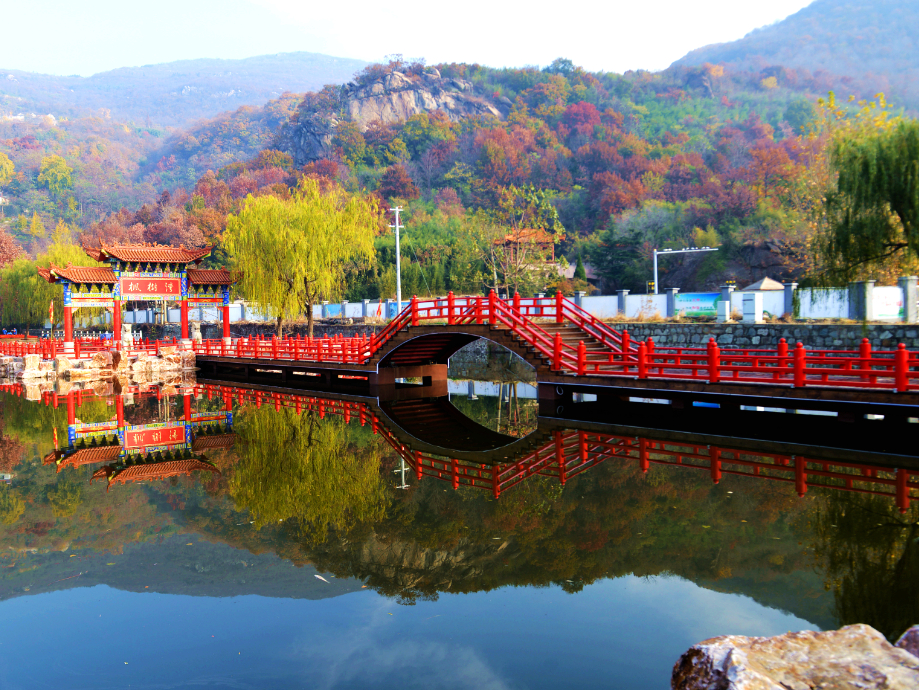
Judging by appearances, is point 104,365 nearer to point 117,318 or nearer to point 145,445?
point 117,318

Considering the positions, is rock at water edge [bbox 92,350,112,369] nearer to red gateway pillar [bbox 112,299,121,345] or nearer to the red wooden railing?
red gateway pillar [bbox 112,299,121,345]

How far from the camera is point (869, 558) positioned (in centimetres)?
616

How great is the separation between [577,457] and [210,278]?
21808 mm

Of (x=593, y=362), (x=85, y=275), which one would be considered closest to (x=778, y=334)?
(x=593, y=362)

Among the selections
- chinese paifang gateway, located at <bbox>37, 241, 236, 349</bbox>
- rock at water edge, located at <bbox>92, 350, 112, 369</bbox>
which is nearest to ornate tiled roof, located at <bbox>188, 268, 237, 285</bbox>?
chinese paifang gateway, located at <bbox>37, 241, 236, 349</bbox>

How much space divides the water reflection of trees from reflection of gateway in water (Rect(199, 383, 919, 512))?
0.45 meters

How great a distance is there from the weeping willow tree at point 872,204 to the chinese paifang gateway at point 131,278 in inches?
851

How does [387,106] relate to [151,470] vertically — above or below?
above

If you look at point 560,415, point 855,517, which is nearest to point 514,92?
point 560,415

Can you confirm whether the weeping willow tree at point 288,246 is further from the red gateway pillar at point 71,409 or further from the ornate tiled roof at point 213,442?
the ornate tiled roof at point 213,442

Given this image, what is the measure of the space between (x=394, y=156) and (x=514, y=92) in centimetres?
2375

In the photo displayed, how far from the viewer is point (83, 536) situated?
25.7 feet

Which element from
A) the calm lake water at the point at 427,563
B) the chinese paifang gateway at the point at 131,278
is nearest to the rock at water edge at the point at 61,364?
the chinese paifang gateway at the point at 131,278

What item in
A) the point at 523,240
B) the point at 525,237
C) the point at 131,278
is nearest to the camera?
the point at 131,278
